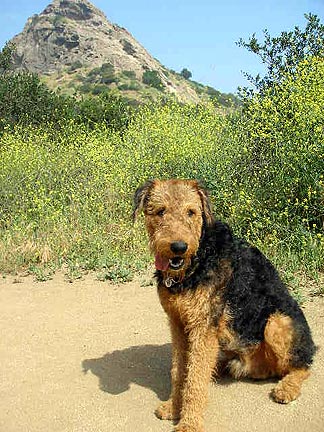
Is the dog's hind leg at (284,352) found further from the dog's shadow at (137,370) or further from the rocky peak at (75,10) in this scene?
the rocky peak at (75,10)

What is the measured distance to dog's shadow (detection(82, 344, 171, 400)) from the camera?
424cm

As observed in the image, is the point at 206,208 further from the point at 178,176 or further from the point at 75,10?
the point at 75,10

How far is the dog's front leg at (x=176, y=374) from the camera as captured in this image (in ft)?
12.2

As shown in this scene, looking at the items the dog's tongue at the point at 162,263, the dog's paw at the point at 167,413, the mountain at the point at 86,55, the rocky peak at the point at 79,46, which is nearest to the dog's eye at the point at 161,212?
the dog's tongue at the point at 162,263

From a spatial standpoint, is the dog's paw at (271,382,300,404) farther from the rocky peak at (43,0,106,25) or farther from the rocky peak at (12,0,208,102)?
the rocky peak at (43,0,106,25)

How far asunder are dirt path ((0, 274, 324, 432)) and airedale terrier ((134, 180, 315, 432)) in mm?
201

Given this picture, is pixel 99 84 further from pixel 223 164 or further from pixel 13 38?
pixel 223 164

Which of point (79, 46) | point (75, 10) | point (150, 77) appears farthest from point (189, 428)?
point (75, 10)

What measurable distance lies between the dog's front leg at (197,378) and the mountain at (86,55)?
47409 mm

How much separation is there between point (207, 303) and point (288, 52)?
27.5 feet

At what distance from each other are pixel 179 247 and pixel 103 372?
1.87 m

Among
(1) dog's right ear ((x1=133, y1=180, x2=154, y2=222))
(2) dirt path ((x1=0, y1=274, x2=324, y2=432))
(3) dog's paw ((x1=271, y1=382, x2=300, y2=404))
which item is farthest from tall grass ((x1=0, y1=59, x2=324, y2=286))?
(1) dog's right ear ((x1=133, y1=180, x2=154, y2=222))

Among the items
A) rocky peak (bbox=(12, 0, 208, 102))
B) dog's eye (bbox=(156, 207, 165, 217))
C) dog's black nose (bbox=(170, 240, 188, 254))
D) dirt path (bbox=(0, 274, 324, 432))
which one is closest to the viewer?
dog's black nose (bbox=(170, 240, 188, 254))

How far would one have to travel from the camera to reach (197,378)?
3.46m
